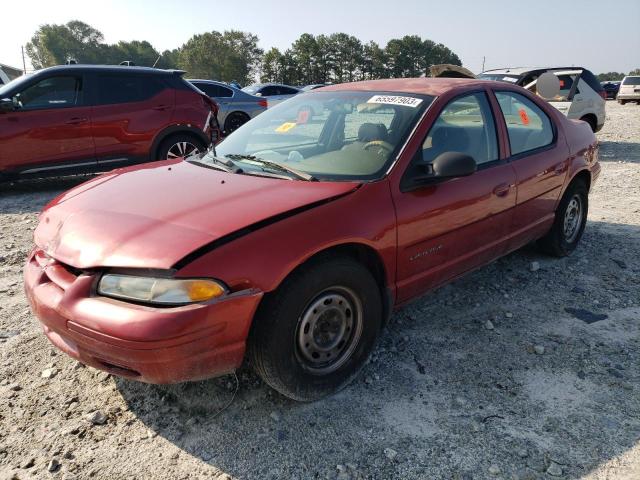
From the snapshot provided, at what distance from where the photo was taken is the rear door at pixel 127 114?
6.68 m

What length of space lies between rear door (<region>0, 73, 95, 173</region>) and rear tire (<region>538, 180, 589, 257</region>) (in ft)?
18.9

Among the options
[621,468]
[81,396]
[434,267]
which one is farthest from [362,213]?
[81,396]

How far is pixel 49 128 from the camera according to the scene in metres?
6.33

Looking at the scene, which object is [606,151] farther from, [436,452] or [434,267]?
[436,452]

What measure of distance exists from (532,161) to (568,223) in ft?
3.63

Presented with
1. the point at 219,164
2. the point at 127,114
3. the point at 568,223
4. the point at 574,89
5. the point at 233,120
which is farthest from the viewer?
the point at 233,120

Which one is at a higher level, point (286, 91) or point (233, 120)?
point (286, 91)

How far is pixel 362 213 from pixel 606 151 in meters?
9.97

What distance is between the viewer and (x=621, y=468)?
204cm

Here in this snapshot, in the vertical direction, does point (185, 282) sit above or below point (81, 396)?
above

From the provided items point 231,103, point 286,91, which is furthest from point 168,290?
point 286,91

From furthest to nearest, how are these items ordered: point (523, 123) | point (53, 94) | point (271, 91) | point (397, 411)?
point (271, 91), point (53, 94), point (523, 123), point (397, 411)

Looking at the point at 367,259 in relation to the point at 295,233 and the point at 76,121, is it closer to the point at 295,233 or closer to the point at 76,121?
the point at 295,233

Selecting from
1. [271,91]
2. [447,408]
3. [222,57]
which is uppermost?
[222,57]
